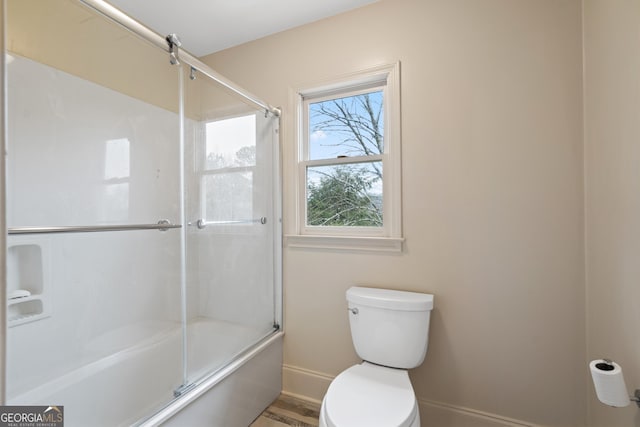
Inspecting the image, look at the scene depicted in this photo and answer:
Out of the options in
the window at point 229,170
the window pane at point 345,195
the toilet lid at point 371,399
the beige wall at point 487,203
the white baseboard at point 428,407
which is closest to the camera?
the toilet lid at point 371,399

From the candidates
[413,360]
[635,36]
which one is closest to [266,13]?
[635,36]

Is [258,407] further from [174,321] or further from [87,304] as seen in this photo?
[87,304]

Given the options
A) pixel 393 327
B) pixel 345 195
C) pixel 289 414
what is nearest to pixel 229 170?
pixel 345 195

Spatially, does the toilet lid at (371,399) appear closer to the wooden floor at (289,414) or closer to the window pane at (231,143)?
the wooden floor at (289,414)

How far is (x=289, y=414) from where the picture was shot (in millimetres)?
1716

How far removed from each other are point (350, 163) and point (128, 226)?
122cm

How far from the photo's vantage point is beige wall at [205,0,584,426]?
1.34 metres

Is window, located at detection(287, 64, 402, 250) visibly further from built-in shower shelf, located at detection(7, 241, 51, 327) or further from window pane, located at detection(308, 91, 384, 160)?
built-in shower shelf, located at detection(7, 241, 51, 327)

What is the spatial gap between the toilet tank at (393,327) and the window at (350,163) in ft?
1.03

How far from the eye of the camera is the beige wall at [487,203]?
4.40ft

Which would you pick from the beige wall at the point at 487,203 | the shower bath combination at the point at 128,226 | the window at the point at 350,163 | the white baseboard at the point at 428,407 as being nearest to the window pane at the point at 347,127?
the window at the point at 350,163

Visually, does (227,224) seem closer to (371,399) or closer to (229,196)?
(229,196)

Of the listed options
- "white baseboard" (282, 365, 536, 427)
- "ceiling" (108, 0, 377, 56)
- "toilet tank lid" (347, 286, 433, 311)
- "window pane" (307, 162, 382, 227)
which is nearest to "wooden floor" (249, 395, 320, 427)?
"white baseboard" (282, 365, 536, 427)

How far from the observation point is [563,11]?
52.5 inches
